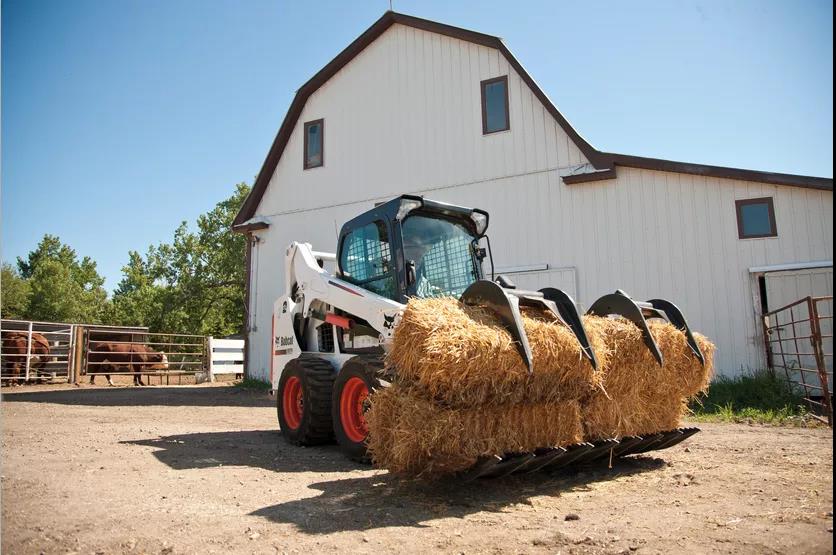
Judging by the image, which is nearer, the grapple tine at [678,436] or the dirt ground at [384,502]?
the dirt ground at [384,502]

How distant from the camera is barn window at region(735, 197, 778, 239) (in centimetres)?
1081

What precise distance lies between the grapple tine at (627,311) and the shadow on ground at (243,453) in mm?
2834

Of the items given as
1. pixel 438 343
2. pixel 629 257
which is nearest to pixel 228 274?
pixel 629 257

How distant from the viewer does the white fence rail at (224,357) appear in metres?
22.5

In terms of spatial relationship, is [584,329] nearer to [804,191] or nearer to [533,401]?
[533,401]

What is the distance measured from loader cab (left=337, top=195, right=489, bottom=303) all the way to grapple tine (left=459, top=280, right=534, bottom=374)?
100 cm

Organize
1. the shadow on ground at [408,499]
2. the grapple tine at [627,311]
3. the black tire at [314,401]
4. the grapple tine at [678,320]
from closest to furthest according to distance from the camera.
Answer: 1. the shadow on ground at [408,499]
2. the grapple tine at [627,311]
3. the grapple tine at [678,320]
4. the black tire at [314,401]

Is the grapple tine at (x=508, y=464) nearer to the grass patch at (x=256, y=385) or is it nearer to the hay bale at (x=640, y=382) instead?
the hay bale at (x=640, y=382)

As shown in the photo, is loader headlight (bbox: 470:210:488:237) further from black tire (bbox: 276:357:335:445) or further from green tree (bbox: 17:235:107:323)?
green tree (bbox: 17:235:107:323)

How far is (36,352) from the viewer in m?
19.4

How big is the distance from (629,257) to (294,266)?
280 inches

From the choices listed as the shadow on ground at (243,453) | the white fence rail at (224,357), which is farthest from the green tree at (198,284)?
the shadow on ground at (243,453)

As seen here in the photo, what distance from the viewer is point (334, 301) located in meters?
6.86

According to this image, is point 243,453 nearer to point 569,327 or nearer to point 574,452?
point 574,452
